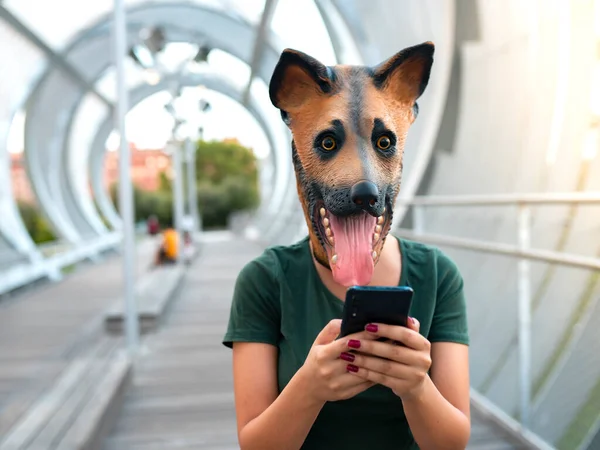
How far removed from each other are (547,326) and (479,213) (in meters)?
1.21

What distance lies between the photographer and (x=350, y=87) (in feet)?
3.77

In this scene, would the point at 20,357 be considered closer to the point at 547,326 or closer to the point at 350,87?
the point at 547,326

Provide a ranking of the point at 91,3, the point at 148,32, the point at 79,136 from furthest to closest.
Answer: the point at 79,136, the point at 91,3, the point at 148,32

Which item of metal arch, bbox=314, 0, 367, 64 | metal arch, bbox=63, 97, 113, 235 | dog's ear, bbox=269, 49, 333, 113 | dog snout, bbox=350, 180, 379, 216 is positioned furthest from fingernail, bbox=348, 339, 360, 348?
metal arch, bbox=63, 97, 113, 235

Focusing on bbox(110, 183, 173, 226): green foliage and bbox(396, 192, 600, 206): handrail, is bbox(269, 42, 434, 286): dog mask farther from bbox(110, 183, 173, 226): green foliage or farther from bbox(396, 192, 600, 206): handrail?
bbox(110, 183, 173, 226): green foliage

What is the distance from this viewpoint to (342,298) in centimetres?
126

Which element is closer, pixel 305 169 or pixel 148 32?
pixel 305 169

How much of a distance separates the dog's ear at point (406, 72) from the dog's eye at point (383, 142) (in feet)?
0.34

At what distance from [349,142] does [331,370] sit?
0.42m

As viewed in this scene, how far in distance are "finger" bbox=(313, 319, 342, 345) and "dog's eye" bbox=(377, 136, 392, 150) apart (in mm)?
345

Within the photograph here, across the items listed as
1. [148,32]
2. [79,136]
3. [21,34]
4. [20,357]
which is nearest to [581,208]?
[20,357]

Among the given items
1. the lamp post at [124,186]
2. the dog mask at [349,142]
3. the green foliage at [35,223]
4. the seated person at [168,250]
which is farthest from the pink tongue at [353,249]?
the green foliage at [35,223]

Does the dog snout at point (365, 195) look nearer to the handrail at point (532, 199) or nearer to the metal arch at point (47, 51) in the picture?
the handrail at point (532, 199)

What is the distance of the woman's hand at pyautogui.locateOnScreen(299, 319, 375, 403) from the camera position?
1.00 meters
